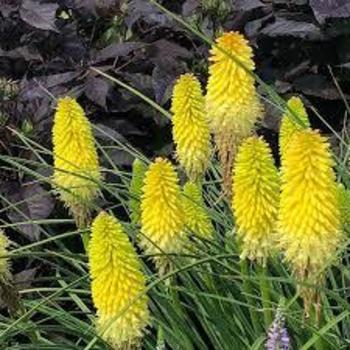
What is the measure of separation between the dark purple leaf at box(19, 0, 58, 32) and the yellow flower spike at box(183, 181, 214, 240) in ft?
4.49

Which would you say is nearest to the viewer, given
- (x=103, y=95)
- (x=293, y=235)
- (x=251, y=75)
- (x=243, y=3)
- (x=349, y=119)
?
(x=293, y=235)

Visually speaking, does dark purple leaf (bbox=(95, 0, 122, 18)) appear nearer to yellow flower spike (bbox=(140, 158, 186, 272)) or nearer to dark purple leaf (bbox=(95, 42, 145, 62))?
dark purple leaf (bbox=(95, 42, 145, 62))

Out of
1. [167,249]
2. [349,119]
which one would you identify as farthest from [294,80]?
[167,249]

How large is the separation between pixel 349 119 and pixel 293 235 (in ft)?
7.67

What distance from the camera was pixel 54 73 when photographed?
4.50 meters

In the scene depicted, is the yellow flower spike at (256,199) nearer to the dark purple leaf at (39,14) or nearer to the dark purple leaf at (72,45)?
the dark purple leaf at (39,14)

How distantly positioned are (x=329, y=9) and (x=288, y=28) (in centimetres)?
19

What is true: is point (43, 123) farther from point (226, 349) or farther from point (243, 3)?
point (226, 349)

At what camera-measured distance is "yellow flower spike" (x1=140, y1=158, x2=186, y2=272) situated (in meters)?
2.72

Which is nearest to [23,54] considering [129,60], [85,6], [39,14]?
[39,14]

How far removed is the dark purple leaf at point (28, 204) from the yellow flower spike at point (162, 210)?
1.10 m

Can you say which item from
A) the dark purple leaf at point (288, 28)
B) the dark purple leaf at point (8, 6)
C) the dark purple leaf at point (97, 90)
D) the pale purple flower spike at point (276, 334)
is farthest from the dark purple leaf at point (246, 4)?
the pale purple flower spike at point (276, 334)

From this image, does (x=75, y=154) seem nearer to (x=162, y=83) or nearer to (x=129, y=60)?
(x=162, y=83)

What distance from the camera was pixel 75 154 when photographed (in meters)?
3.16
